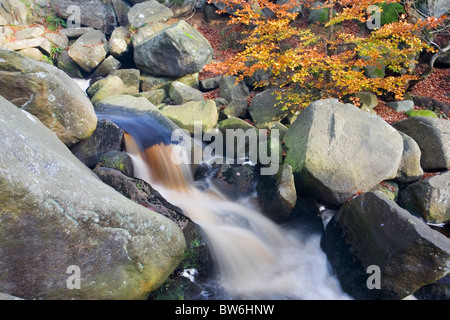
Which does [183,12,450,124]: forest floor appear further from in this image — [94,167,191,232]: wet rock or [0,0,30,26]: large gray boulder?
[0,0,30,26]: large gray boulder

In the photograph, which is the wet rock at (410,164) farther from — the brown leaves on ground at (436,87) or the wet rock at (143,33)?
the wet rock at (143,33)

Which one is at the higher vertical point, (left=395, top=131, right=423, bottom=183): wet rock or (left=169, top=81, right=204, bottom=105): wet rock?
(left=395, top=131, right=423, bottom=183): wet rock

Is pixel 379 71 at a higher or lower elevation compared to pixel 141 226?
lower

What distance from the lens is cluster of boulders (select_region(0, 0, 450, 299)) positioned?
3.25 m

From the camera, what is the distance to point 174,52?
11586 mm

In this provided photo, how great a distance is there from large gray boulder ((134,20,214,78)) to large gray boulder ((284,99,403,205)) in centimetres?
667

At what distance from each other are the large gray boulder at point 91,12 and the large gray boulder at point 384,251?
14327 mm

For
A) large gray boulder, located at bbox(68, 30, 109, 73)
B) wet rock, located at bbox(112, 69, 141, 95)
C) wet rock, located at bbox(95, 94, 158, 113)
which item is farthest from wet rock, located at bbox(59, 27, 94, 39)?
wet rock, located at bbox(95, 94, 158, 113)

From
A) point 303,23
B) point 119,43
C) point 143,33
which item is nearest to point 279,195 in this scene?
point 143,33

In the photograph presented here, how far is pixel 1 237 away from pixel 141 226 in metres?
1.41

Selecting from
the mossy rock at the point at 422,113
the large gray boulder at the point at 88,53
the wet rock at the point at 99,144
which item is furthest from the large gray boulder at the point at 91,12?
the mossy rock at the point at 422,113

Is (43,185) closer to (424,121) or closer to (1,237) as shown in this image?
(1,237)
